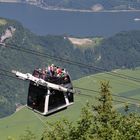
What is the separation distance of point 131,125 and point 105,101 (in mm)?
2581

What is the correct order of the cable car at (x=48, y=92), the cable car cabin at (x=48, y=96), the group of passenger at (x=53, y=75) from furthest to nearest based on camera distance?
the cable car cabin at (x=48, y=96), the group of passenger at (x=53, y=75), the cable car at (x=48, y=92)

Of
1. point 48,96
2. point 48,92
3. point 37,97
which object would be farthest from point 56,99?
point 48,92

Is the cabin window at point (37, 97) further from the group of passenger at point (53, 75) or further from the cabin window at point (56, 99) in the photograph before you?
the group of passenger at point (53, 75)

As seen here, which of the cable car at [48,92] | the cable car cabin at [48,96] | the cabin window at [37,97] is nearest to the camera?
the cable car at [48,92]

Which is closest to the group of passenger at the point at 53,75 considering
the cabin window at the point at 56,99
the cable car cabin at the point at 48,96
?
the cable car cabin at the point at 48,96

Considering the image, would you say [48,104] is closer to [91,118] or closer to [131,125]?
[91,118]

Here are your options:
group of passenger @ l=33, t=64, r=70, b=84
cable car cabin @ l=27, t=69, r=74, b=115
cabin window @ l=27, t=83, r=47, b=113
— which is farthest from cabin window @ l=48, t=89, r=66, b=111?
group of passenger @ l=33, t=64, r=70, b=84

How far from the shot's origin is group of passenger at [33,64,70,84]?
73.9ft

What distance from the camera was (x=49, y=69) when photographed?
76.8 feet

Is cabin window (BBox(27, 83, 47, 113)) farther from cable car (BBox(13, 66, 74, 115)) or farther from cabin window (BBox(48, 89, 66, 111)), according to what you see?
cabin window (BBox(48, 89, 66, 111))

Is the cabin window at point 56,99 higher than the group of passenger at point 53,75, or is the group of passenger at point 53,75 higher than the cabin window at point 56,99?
the group of passenger at point 53,75

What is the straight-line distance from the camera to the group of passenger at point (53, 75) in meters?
22.5

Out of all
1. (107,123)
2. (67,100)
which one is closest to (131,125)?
(107,123)

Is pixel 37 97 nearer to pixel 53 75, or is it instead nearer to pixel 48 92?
pixel 48 92
